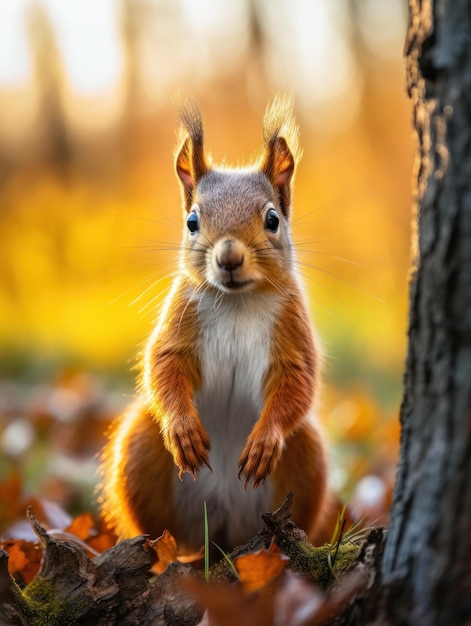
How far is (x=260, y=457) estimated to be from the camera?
1760 millimetres

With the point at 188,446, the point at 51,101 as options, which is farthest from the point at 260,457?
the point at 51,101

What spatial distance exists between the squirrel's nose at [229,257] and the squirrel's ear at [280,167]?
1.46 feet

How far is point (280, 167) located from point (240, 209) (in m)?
0.31

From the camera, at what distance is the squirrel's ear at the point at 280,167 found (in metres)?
2.25

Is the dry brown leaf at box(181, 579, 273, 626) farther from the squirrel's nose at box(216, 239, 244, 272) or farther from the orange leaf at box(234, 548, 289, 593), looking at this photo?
the squirrel's nose at box(216, 239, 244, 272)

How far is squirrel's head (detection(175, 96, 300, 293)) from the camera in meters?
1.91

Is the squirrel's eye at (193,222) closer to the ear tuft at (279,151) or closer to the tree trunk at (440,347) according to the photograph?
the ear tuft at (279,151)

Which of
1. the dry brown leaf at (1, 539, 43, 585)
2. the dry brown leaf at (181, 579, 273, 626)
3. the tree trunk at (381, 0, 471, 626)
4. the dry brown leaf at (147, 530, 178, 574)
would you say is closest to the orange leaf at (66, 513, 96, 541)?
the dry brown leaf at (1, 539, 43, 585)

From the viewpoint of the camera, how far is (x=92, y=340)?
21.2ft

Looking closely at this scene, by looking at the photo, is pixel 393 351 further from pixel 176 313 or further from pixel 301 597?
pixel 301 597

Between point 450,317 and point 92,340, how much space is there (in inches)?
216

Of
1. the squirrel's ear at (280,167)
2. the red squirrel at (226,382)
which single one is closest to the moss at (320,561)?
the red squirrel at (226,382)

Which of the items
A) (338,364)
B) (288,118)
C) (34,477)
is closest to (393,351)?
(338,364)

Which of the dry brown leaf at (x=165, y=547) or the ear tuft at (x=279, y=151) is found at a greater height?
the ear tuft at (x=279, y=151)
